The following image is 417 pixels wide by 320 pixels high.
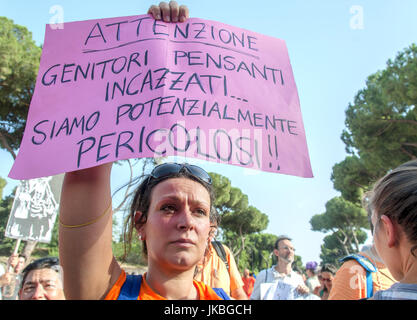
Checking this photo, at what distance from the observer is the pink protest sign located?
118 cm

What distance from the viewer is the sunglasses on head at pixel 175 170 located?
1270 millimetres

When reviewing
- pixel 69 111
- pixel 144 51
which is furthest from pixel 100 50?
pixel 69 111

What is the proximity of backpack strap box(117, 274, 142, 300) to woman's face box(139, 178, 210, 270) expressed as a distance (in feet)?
0.30

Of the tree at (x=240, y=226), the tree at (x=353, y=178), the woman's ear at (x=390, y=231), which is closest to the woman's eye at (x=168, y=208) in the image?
the woman's ear at (x=390, y=231)

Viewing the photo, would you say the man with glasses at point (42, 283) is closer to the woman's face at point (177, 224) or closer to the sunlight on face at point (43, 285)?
the sunlight on face at point (43, 285)

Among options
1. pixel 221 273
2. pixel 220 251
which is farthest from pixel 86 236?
pixel 220 251

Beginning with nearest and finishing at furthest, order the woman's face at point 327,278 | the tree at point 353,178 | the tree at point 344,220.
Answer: the woman's face at point 327,278 < the tree at point 353,178 < the tree at point 344,220

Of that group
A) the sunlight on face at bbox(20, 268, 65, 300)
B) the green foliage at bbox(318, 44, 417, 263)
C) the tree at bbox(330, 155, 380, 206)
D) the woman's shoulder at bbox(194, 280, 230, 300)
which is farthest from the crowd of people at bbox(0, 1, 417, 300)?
the tree at bbox(330, 155, 380, 206)

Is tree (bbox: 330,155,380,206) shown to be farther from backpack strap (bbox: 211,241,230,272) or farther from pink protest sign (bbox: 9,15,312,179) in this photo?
pink protest sign (bbox: 9,15,312,179)

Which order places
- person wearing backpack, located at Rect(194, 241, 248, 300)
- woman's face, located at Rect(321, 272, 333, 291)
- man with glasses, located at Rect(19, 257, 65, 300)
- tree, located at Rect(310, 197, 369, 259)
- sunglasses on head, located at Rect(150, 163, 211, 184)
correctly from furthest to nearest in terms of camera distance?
tree, located at Rect(310, 197, 369, 259), woman's face, located at Rect(321, 272, 333, 291), person wearing backpack, located at Rect(194, 241, 248, 300), man with glasses, located at Rect(19, 257, 65, 300), sunglasses on head, located at Rect(150, 163, 211, 184)

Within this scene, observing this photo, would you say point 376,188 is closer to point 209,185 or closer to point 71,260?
point 209,185

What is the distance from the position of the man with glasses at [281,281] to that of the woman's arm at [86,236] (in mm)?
2888

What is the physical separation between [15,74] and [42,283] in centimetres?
1282

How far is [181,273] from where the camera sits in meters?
1.15
